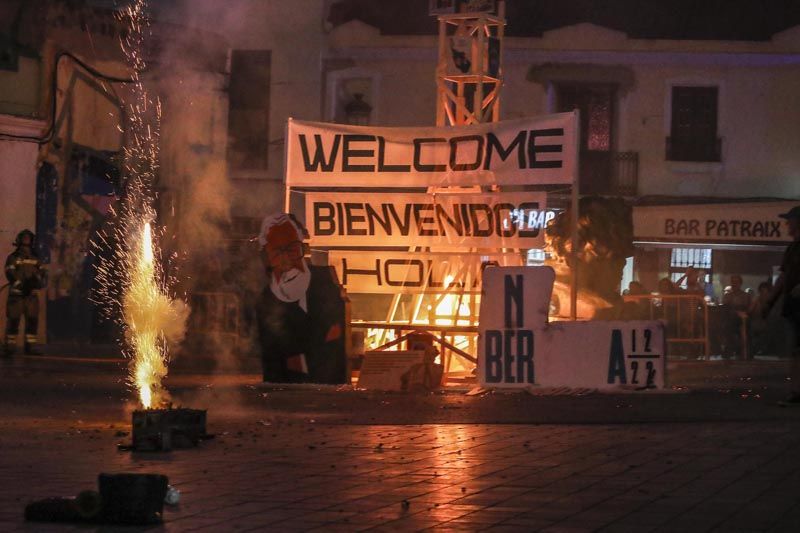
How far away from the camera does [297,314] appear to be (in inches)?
568

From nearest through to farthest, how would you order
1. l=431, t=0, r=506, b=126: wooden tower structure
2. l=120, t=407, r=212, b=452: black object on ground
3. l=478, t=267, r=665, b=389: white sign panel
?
l=120, t=407, r=212, b=452: black object on ground < l=478, t=267, r=665, b=389: white sign panel < l=431, t=0, r=506, b=126: wooden tower structure

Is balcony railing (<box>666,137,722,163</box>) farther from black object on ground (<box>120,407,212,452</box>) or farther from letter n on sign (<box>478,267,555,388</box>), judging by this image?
black object on ground (<box>120,407,212,452</box>)

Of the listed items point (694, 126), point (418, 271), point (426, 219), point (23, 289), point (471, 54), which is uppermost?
point (694, 126)

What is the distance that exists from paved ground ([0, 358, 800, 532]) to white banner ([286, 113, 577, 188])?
2.86 m

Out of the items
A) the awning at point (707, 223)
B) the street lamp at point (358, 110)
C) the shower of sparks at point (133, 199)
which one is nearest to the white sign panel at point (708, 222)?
the awning at point (707, 223)

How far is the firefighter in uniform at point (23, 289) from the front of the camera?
20281mm

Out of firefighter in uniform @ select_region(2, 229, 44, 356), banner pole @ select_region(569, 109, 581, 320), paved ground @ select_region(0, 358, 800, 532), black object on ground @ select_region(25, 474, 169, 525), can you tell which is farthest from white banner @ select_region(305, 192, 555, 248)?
black object on ground @ select_region(25, 474, 169, 525)

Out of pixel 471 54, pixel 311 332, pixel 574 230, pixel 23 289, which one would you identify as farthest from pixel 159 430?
pixel 23 289

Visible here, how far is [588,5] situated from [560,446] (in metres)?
24.6

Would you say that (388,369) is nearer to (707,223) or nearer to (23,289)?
(23,289)

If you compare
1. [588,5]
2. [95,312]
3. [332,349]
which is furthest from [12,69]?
[588,5]

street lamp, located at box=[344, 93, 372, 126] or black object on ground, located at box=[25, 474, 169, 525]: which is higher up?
street lamp, located at box=[344, 93, 372, 126]

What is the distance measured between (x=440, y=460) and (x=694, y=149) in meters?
24.2

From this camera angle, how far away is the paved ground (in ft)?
21.5
